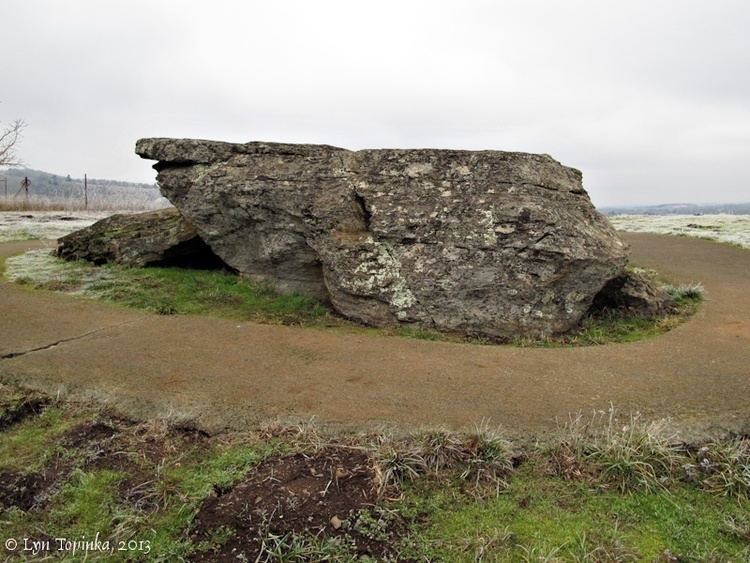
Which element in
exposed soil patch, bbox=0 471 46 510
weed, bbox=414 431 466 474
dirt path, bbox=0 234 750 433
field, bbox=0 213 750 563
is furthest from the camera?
dirt path, bbox=0 234 750 433

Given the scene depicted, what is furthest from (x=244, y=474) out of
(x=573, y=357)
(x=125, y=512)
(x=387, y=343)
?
(x=573, y=357)

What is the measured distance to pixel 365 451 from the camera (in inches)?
142

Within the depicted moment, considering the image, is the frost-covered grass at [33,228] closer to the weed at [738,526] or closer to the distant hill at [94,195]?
the distant hill at [94,195]

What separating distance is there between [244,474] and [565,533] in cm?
191

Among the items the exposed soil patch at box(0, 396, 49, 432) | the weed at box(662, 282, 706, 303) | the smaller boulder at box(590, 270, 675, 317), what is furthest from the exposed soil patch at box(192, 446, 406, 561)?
the weed at box(662, 282, 706, 303)

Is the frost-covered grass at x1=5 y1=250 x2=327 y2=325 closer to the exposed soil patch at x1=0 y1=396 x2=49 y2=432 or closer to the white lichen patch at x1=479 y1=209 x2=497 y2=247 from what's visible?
the white lichen patch at x1=479 y1=209 x2=497 y2=247

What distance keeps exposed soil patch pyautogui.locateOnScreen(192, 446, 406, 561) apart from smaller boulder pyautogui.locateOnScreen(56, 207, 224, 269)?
6.63 metres

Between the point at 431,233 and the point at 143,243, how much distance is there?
5.40 metres

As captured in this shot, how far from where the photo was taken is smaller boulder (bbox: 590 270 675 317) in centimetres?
710

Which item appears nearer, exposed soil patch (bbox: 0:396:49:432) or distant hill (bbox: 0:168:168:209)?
exposed soil patch (bbox: 0:396:49:432)

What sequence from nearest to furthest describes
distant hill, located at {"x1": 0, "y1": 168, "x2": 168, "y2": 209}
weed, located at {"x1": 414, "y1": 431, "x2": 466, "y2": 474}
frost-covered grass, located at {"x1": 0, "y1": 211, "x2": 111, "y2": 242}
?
weed, located at {"x1": 414, "y1": 431, "x2": 466, "y2": 474} < frost-covered grass, located at {"x1": 0, "y1": 211, "x2": 111, "y2": 242} < distant hill, located at {"x1": 0, "y1": 168, "x2": 168, "y2": 209}

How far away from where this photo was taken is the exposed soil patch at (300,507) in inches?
114

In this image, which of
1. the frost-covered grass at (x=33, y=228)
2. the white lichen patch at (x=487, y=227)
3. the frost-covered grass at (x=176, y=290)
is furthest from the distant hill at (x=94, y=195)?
the white lichen patch at (x=487, y=227)

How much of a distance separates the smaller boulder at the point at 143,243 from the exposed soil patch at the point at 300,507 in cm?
663
